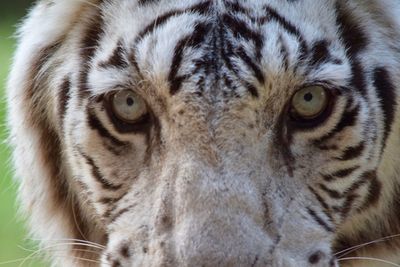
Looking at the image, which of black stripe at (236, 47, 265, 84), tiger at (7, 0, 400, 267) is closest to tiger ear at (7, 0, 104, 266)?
tiger at (7, 0, 400, 267)

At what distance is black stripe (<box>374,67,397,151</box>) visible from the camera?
243cm

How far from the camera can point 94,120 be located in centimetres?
243

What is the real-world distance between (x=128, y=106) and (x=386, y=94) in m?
0.58

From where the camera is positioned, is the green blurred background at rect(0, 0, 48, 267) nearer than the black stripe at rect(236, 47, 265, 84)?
No

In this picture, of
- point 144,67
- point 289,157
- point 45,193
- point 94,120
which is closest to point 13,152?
point 45,193

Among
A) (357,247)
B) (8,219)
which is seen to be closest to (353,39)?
(357,247)

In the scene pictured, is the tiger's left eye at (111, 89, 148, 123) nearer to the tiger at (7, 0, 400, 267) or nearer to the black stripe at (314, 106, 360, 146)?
the tiger at (7, 0, 400, 267)

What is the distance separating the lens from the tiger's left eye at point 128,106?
2.32 meters

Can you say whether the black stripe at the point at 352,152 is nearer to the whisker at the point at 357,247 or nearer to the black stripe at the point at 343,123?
the black stripe at the point at 343,123

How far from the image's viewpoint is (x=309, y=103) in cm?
229

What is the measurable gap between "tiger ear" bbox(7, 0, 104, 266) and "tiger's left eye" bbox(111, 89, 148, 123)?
0.29m

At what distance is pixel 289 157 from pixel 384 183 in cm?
40

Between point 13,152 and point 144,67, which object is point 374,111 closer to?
point 144,67

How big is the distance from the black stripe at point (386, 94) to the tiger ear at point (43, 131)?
70cm
